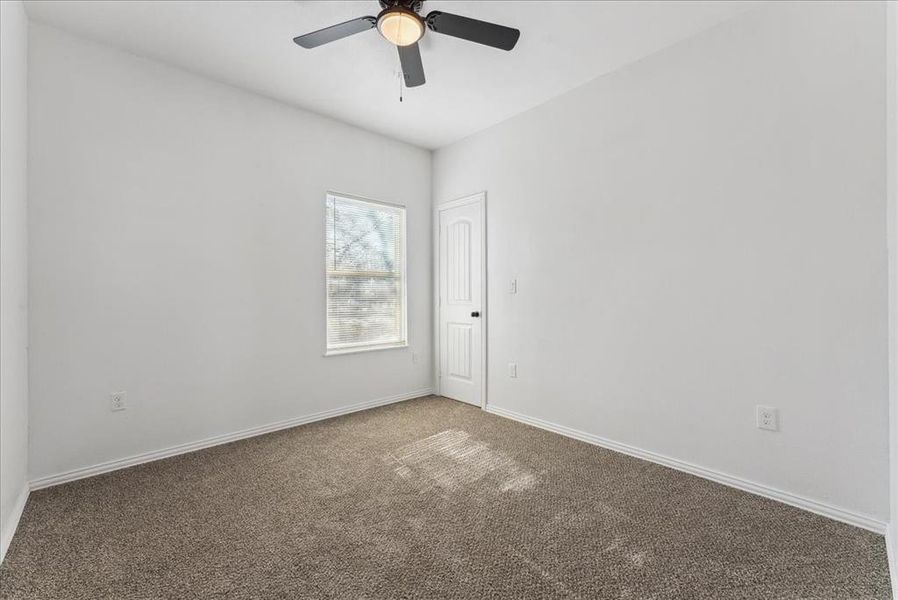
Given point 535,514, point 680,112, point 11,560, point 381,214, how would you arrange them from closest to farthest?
point 11,560 → point 535,514 → point 680,112 → point 381,214

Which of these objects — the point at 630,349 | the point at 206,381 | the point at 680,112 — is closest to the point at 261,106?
the point at 206,381

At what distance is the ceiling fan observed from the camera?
76.9 inches

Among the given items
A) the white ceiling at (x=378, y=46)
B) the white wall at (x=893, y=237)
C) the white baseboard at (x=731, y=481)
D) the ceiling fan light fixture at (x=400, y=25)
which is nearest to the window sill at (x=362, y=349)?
the white baseboard at (x=731, y=481)

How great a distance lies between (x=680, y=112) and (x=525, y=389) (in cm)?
233

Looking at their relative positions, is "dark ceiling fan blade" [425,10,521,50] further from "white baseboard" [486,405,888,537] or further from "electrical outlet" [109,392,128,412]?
"electrical outlet" [109,392,128,412]

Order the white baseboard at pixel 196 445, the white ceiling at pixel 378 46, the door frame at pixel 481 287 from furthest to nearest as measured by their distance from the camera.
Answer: the door frame at pixel 481 287, the white baseboard at pixel 196 445, the white ceiling at pixel 378 46

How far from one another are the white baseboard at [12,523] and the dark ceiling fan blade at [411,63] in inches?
112

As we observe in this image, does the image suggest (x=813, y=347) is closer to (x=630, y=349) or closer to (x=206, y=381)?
(x=630, y=349)

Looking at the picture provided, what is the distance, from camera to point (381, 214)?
4.12 metres

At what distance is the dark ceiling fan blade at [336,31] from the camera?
202cm

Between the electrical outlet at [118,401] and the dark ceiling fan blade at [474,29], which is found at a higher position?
the dark ceiling fan blade at [474,29]

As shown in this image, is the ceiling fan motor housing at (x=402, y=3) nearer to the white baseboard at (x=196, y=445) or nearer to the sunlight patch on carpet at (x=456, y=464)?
the sunlight patch on carpet at (x=456, y=464)

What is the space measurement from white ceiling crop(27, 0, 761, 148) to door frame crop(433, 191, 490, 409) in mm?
862

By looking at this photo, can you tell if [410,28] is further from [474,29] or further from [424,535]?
[424,535]
